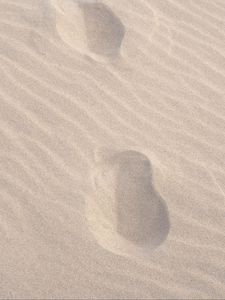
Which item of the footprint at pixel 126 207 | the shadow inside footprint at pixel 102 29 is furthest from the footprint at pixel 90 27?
the footprint at pixel 126 207

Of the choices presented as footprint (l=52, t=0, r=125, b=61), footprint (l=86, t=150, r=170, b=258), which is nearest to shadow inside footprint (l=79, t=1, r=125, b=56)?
footprint (l=52, t=0, r=125, b=61)

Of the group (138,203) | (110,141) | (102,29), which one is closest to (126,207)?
(138,203)

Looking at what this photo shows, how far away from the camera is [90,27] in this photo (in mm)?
3357

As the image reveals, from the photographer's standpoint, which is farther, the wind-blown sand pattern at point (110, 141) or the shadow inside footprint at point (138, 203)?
the shadow inside footprint at point (138, 203)

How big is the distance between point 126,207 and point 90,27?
4.29 ft

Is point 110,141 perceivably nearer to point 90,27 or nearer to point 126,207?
point 126,207

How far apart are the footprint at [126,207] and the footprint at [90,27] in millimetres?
782

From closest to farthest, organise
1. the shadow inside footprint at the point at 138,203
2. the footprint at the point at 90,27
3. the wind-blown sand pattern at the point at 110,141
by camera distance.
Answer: the wind-blown sand pattern at the point at 110,141, the shadow inside footprint at the point at 138,203, the footprint at the point at 90,27

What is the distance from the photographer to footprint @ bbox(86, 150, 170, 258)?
251 centimetres

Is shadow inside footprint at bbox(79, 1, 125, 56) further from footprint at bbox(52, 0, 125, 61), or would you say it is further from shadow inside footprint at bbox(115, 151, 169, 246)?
shadow inside footprint at bbox(115, 151, 169, 246)

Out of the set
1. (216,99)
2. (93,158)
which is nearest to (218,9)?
(216,99)

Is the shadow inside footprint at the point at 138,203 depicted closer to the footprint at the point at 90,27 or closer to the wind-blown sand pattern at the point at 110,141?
the wind-blown sand pattern at the point at 110,141

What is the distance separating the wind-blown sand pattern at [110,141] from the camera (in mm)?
2422

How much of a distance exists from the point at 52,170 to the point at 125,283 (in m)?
0.68
